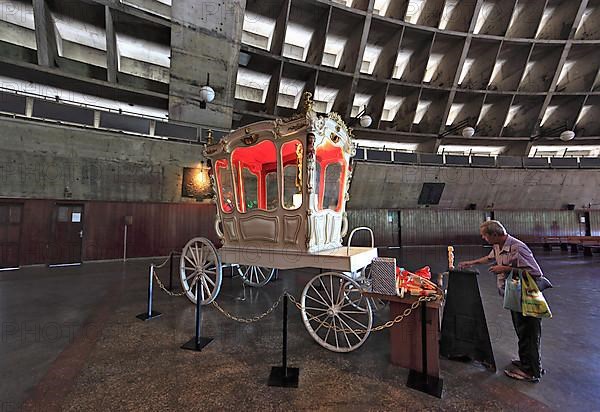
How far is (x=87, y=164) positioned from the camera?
7.85m

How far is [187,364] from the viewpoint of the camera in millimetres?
2576

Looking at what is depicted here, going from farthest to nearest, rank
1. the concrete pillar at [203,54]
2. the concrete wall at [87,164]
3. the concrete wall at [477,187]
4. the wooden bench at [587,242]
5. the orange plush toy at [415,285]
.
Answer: the concrete wall at [477,187] → the wooden bench at [587,242] → the concrete pillar at [203,54] → the concrete wall at [87,164] → the orange plush toy at [415,285]

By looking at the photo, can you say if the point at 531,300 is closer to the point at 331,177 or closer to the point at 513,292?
the point at 513,292

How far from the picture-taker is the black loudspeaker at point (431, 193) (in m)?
12.5

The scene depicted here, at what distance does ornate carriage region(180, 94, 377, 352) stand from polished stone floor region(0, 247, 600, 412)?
1.51ft

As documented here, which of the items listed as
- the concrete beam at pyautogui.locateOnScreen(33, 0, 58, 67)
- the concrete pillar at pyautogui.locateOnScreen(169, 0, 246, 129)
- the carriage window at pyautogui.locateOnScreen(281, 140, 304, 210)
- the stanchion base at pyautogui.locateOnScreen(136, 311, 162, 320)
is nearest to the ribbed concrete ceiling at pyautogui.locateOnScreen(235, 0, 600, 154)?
→ the concrete pillar at pyautogui.locateOnScreen(169, 0, 246, 129)

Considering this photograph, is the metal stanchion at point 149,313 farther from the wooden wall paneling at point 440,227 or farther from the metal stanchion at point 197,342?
the wooden wall paneling at point 440,227

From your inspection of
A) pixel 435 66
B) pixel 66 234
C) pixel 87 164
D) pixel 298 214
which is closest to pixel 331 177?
pixel 298 214

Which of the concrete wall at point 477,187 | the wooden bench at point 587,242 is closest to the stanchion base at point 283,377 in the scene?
the concrete wall at point 477,187

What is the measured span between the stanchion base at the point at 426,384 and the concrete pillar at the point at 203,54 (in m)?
9.36

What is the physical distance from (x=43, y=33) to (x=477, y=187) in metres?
17.4

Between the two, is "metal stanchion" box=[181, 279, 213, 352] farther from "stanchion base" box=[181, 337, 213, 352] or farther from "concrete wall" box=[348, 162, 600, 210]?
"concrete wall" box=[348, 162, 600, 210]

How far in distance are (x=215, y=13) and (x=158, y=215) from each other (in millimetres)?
7142

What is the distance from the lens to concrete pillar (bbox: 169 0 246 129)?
8211mm
